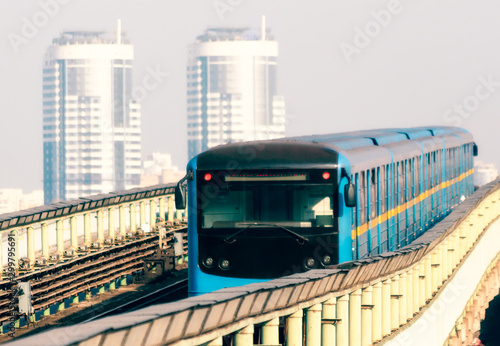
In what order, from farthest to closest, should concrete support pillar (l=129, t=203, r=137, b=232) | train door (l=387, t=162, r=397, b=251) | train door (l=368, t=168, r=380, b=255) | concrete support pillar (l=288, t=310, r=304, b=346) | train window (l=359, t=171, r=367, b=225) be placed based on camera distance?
concrete support pillar (l=129, t=203, r=137, b=232) < train door (l=387, t=162, r=397, b=251) < train door (l=368, t=168, r=380, b=255) < train window (l=359, t=171, r=367, b=225) < concrete support pillar (l=288, t=310, r=304, b=346)

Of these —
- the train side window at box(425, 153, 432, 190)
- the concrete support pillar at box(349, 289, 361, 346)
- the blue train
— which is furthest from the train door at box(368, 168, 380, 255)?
the concrete support pillar at box(349, 289, 361, 346)

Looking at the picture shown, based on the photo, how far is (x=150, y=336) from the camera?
7.40 m

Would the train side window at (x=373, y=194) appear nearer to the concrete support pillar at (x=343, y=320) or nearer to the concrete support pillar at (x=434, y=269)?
the concrete support pillar at (x=434, y=269)

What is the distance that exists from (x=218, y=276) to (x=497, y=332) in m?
31.6

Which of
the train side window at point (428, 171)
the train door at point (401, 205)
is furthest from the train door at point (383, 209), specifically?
the train side window at point (428, 171)

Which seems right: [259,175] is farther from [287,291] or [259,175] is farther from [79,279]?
[287,291]

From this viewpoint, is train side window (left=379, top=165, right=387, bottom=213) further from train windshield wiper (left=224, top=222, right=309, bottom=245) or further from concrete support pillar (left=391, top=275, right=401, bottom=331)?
concrete support pillar (left=391, top=275, right=401, bottom=331)

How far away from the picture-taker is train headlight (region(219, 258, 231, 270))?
58.1ft

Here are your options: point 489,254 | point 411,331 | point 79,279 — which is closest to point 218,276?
point 411,331

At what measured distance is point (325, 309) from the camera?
11.2 meters

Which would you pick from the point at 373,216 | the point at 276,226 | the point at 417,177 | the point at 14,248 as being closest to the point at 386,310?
the point at 276,226

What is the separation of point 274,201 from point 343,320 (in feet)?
20.0

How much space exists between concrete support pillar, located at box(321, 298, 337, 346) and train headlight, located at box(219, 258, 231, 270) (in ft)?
21.0

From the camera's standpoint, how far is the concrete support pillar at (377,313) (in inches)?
519
